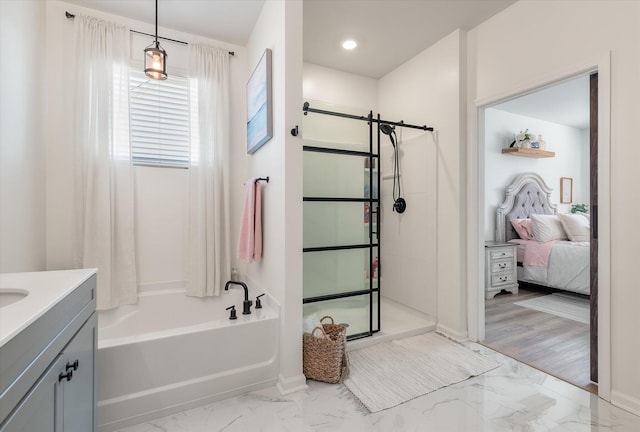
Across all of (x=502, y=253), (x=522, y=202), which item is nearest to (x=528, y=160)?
(x=522, y=202)

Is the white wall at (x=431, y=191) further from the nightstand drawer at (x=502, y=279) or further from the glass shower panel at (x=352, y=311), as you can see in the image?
the nightstand drawer at (x=502, y=279)

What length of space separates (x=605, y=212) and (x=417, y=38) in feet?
6.96

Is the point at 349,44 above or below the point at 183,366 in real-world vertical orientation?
above

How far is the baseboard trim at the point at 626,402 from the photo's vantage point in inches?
66.9

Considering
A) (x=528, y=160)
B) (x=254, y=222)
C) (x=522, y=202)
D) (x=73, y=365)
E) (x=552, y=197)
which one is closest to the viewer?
(x=73, y=365)

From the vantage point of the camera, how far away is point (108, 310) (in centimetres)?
235

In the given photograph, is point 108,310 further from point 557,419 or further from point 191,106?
point 557,419

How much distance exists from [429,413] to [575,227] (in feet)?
13.5

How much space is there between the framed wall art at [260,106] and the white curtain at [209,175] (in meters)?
0.24

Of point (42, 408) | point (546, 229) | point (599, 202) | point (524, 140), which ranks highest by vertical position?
point (524, 140)

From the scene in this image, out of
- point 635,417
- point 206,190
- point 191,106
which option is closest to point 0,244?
point 206,190

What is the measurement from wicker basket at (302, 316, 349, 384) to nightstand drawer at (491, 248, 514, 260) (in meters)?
2.77

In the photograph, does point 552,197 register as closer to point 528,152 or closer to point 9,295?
point 528,152

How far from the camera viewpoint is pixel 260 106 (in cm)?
234
